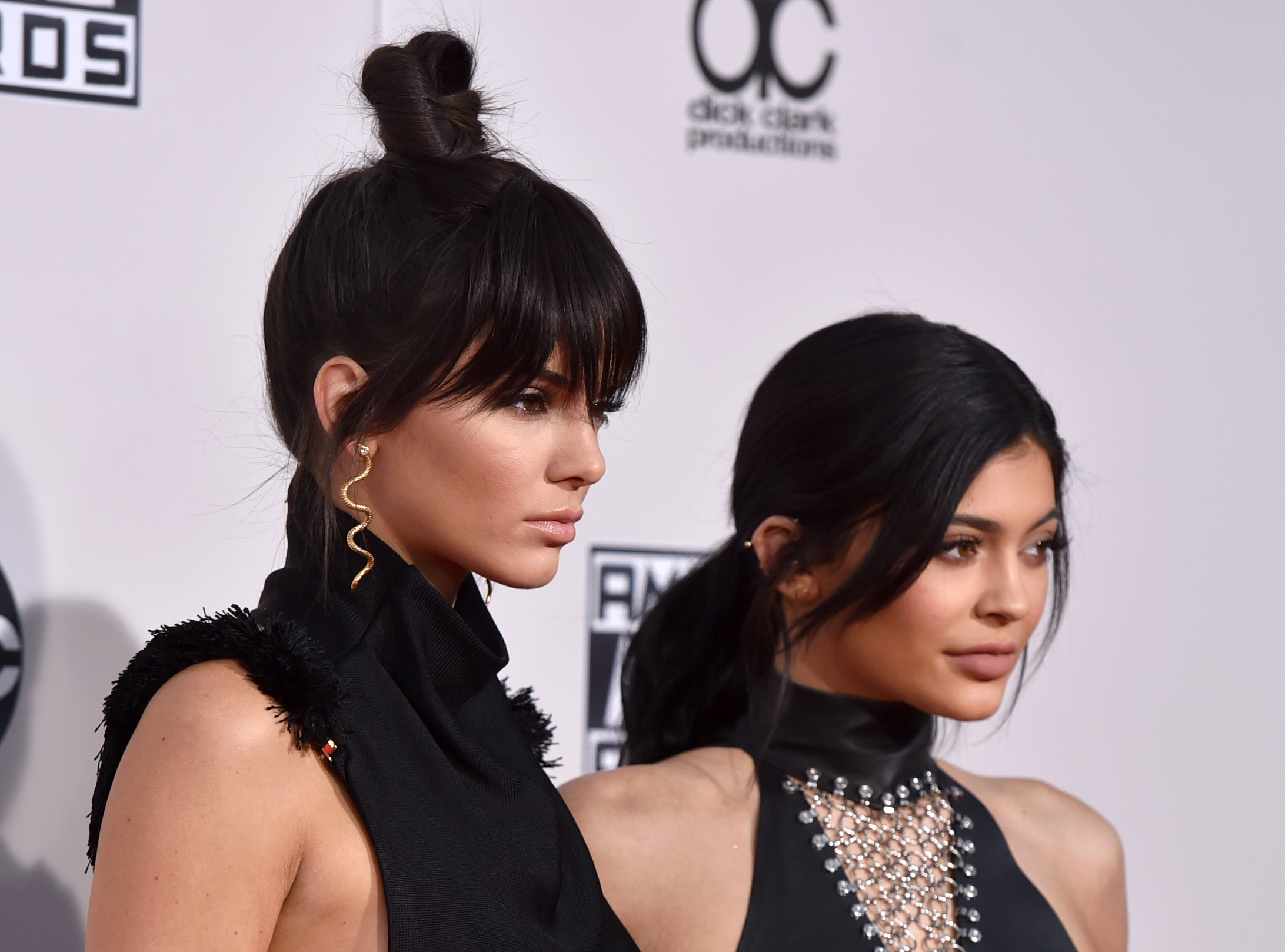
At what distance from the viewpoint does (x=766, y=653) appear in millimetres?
1595

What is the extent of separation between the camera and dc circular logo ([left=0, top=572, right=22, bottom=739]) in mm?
1621

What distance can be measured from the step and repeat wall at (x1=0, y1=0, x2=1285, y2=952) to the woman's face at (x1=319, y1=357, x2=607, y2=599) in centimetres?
62

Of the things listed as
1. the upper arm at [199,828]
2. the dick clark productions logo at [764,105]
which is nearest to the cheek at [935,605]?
the upper arm at [199,828]

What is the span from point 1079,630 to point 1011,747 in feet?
0.73

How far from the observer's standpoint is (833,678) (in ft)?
5.10

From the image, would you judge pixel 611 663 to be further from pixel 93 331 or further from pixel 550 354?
pixel 550 354

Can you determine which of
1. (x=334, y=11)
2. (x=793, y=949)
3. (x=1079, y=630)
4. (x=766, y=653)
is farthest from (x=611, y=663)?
(x=334, y=11)

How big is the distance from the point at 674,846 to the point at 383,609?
0.54 m

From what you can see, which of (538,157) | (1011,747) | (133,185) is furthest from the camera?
(1011,747)

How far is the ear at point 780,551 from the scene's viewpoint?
1556mm

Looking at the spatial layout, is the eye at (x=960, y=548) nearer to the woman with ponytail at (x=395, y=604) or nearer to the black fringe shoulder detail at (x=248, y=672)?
the woman with ponytail at (x=395, y=604)

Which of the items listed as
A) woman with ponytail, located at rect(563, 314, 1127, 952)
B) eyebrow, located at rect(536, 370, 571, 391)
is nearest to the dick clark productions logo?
woman with ponytail, located at rect(563, 314, 1127, 952)

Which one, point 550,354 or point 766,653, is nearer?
point 550,354

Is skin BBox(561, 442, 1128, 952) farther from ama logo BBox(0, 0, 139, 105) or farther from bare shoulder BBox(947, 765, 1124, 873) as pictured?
ama logo BBox(0, 0, 139, 105)
